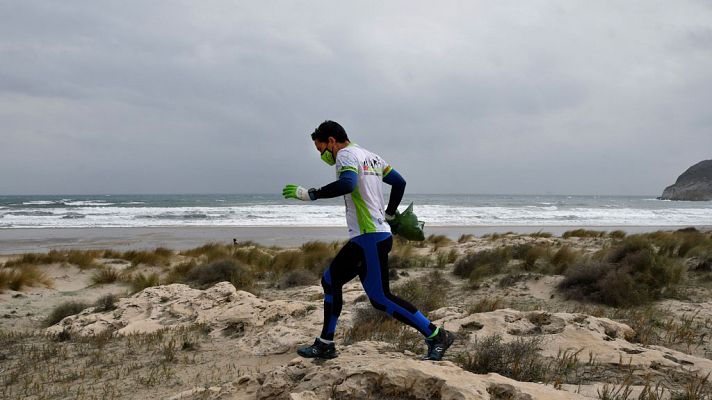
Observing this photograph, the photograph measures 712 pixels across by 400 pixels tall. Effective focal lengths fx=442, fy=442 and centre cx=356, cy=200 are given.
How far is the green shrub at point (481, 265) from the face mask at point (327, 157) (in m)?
6.27

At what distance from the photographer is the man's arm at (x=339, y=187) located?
10.0 ft

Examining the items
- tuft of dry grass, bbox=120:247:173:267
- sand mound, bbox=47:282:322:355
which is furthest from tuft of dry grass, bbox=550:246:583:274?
tuft of dry grass, bbox=120:247:173:267

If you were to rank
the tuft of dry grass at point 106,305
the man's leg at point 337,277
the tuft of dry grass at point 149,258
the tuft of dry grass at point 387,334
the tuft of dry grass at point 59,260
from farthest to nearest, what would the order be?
the tuft of dry grass at point 149,258 → the tuft of dry grass at point 59,260 → the tuft of dry grass at point 106,305 → the tuft of dry grass at point 387,334 → the man's leg at point 337,277

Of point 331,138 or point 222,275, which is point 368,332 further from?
point 222,275

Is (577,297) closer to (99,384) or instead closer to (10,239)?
(99,384)

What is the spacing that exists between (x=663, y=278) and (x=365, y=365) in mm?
6995

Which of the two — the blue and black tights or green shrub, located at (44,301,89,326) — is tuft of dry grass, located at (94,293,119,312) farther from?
the blue and black tights

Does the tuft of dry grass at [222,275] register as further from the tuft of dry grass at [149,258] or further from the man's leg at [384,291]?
the man's leg at [384,291]

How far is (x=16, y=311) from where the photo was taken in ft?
26.0

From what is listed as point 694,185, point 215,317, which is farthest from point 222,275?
point 694,185

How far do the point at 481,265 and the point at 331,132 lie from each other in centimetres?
691

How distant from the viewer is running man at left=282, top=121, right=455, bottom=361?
3.28 metres

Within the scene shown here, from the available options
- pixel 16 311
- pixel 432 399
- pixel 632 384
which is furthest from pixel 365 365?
pixel 16 311

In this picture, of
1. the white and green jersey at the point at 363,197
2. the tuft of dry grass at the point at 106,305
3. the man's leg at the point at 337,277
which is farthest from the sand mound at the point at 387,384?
the tuft of dry grass at the point at 106,305
